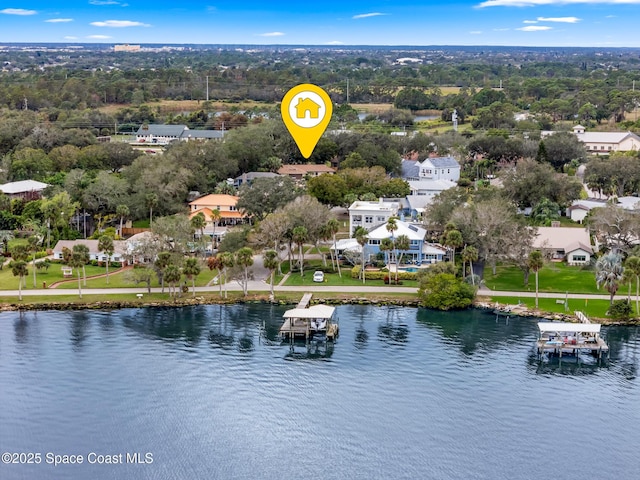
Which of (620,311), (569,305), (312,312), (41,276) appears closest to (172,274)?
(312,312)

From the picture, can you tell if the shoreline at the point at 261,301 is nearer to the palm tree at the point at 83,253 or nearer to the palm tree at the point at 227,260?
the palm tree at the point at 227,260

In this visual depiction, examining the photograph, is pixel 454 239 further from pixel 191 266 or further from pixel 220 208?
pixel 220 208

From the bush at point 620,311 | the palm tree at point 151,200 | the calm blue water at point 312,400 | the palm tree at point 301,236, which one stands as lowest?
the calm blue water at point 312,400

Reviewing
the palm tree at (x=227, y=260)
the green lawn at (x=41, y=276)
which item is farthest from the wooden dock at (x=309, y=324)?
the green lawn at (x=41, y=276)

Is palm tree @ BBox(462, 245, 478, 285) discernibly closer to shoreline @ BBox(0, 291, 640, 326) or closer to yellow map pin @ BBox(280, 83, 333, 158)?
shoreline @ BBox(0, 291, 640, 326)

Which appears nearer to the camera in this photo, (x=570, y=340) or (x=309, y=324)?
(x=570, y=340)

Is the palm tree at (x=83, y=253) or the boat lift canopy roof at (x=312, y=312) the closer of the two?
the boat lift canopy roof at (x=312, y=312)

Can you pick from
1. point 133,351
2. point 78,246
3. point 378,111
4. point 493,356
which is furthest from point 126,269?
point 378,111
